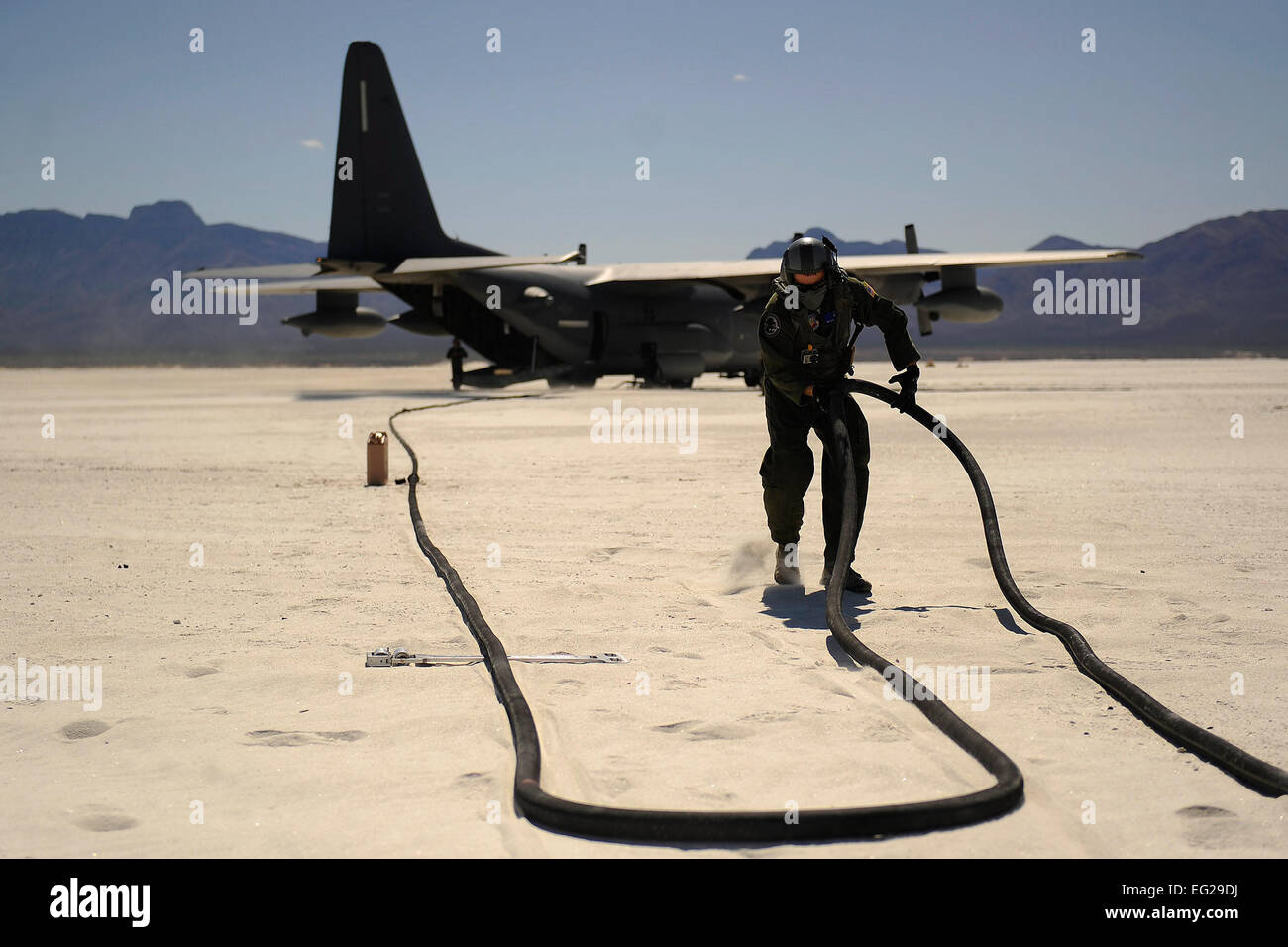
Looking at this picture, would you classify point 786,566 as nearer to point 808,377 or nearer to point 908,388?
point 808,377

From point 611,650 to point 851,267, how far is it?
23.9m

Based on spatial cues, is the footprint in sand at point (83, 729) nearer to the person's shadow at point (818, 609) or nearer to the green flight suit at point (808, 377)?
the person's shadow at point (818, 609)

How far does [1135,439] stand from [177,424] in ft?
53.1

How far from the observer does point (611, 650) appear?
18.1 ft

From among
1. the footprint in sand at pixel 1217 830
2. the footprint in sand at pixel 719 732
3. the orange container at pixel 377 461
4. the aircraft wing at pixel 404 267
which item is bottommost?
the footprint in sand at pixel 719 732

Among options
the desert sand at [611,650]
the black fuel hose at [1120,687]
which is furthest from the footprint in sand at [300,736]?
the black fuel hose at [1120,687]

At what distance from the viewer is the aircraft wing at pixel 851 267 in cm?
2798

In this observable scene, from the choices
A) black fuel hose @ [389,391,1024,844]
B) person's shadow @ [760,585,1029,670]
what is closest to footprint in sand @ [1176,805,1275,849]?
black fuel hose @ [389,391,1024,844]

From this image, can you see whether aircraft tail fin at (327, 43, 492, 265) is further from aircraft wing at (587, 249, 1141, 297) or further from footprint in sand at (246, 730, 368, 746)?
footprint in sand at (246, 730, 368, 746)

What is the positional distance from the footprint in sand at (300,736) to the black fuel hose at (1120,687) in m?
2.46

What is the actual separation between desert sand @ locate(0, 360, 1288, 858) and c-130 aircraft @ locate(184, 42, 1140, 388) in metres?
15.5

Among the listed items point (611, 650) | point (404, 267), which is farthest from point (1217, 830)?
point (404, 267)

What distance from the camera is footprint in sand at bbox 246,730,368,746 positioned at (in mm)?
4207

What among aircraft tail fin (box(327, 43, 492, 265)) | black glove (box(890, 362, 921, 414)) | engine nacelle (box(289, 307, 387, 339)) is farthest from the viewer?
engine nacelle (box(289, 307, 387, 339))
